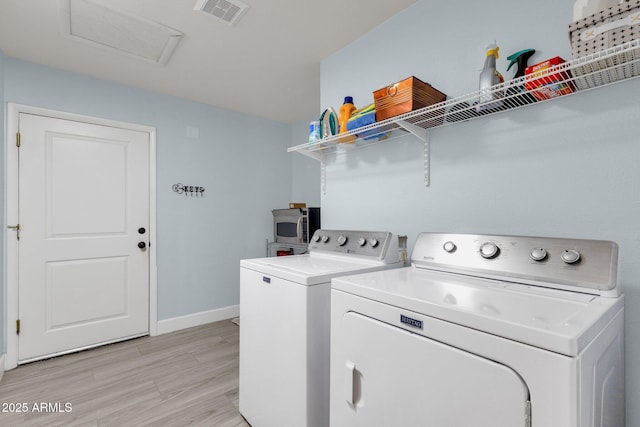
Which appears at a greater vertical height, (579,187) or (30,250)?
(579,187)

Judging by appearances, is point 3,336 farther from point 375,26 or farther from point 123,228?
point 375,26

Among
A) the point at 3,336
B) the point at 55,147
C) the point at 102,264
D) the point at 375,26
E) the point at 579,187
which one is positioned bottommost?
the point at 3,336

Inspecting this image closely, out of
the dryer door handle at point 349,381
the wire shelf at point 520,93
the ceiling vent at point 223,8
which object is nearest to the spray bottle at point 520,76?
the wire shelf at point 520,93

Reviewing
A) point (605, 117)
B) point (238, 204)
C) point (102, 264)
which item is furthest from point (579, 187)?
point (102, 264)

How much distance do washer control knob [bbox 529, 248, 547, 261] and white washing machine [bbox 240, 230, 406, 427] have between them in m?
0.63

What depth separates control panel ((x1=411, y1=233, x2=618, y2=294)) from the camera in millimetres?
892

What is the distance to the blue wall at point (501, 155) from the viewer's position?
3.48 ft

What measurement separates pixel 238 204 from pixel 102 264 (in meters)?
1.41

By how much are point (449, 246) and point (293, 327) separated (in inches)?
29.0

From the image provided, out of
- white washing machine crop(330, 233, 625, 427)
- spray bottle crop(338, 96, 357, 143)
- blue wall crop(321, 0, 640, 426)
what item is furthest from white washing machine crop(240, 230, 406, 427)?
spray bottle crop(338, 96, 357, 143)

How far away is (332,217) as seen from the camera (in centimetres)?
218

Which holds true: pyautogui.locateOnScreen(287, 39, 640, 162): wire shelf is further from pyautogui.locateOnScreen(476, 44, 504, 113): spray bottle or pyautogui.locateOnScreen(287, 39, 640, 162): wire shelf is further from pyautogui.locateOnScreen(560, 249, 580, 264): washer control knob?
pyautogui.locateOnScreen(560, 249, 580, 264): washer control knob

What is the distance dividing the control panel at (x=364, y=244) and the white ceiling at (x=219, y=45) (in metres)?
1.29

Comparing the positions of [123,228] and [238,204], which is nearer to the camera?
[123,228]
